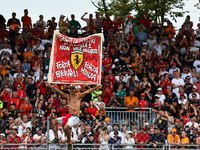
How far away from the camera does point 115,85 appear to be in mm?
17844

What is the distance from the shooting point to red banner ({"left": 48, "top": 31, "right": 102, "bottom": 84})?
1138 cm

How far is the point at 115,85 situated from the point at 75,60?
646 centimetres

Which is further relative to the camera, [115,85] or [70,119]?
[115,85]

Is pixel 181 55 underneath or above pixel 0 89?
above

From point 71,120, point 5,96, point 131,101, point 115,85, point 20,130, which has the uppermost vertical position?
point 115,85

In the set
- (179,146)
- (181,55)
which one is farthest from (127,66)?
(179,146)

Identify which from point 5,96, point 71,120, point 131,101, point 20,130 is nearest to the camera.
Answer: point 71,120

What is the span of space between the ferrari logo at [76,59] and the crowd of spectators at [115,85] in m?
2.39

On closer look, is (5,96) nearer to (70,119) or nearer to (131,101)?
(131,101)

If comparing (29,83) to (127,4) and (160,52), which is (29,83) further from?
(127,4)

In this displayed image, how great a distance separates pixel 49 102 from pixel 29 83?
208cm

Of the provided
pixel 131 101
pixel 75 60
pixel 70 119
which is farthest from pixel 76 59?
pixel 131 101

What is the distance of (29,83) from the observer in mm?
17875

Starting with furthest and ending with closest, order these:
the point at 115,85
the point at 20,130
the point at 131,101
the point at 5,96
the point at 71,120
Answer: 1. the point at 115,85
2. the point at 5,96
3. the point at 131,101
4. the point at 20,130
5. the point at 71,120
